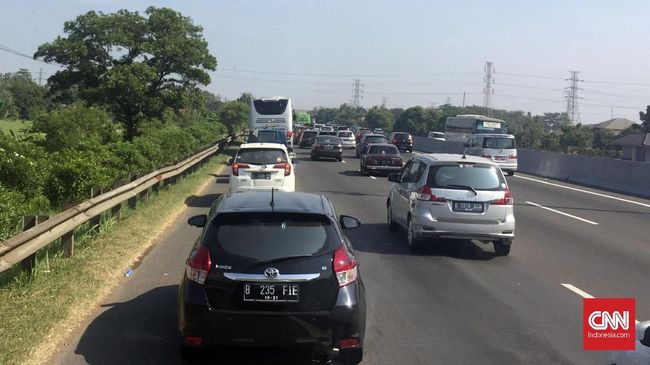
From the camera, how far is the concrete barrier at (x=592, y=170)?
24.9m

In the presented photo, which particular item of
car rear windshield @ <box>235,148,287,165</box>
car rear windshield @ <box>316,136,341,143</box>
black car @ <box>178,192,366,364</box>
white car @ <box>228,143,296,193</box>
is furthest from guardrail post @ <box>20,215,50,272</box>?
car rear windshield @ <box>316,136,341,143</box>

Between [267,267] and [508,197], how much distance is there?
Result: 22.4 ft

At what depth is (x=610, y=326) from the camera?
16.1ft

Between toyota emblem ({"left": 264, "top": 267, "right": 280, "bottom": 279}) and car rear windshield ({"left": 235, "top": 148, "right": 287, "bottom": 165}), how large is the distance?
11.7 metres

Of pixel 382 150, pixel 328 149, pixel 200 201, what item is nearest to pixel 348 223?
pixel 200 201

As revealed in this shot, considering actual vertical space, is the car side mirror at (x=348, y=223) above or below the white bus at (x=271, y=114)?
below

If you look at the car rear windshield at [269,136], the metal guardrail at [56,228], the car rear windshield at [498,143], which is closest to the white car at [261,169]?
the metal guardrail at [56,228]

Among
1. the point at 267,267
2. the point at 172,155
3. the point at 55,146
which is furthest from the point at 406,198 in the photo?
the point at 55,146

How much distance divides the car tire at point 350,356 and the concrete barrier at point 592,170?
2069cm

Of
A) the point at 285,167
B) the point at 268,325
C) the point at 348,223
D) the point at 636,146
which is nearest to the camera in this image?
the point at 268,325

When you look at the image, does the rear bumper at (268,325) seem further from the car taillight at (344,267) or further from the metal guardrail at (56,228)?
the metal guardrail at (56,228)

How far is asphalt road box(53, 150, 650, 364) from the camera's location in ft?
20.3

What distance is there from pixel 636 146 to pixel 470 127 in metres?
24.9

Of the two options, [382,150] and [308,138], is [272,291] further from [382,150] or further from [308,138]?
[308,138]
